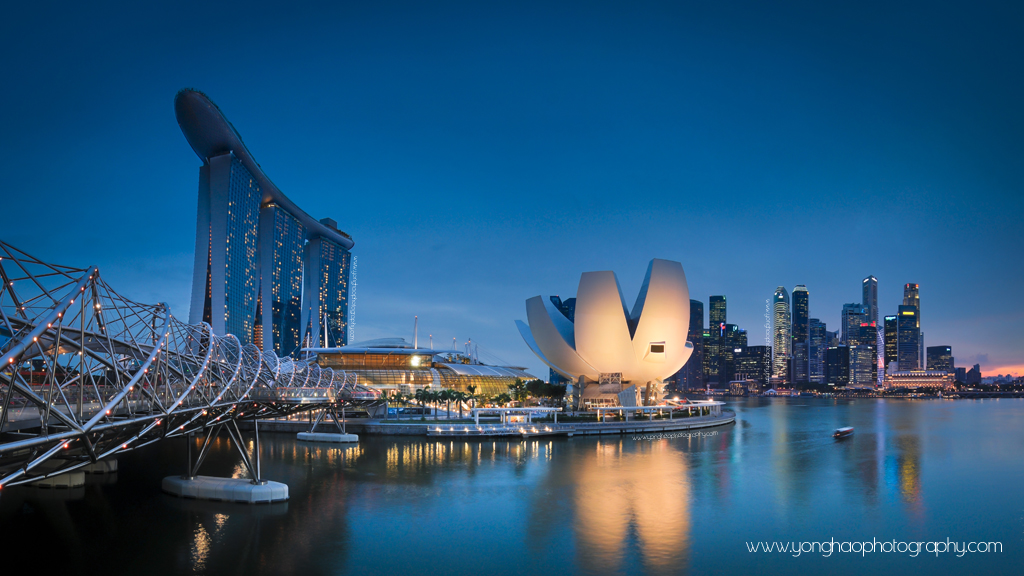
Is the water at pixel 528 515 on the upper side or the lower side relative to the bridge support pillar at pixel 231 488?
lower

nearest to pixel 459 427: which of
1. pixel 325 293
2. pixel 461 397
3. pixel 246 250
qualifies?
pixel 461 397

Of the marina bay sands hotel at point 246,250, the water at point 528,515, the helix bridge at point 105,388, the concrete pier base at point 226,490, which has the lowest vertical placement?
the water at point 528,515

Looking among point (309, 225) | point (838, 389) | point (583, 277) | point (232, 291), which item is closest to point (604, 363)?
point (583, 277)

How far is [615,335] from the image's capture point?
174 feet

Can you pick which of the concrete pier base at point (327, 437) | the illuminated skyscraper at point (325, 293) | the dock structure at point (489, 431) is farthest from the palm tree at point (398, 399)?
the illuminated skyscraper at point (325, 293)

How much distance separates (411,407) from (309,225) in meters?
77.9

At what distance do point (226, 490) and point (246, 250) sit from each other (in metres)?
75.7

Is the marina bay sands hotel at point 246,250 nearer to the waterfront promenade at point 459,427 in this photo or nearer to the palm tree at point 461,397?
the waterfront promenade at point 459,427

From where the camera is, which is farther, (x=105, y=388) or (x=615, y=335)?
(x=615, y=335)

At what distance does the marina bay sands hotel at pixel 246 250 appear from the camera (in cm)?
7912

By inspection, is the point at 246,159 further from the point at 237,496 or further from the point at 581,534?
the point at 581,534

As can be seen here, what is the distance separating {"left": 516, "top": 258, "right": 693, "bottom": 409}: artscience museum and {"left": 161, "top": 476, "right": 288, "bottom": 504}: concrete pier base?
114 ft

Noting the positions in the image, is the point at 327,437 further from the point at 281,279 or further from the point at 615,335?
the point at 281,279

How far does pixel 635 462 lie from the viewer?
30.9 meters
